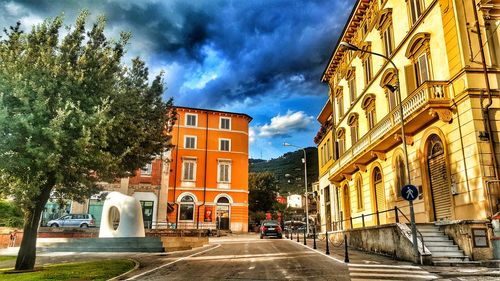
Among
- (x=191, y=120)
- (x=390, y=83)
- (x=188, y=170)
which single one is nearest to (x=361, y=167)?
(x=390, y=83)

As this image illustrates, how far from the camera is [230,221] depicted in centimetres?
5088

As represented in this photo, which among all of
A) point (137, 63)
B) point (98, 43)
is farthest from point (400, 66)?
point (98, 43)

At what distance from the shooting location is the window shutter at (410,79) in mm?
18297

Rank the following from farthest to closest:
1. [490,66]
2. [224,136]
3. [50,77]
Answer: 1. [224,136]
2. [490,66]
3. [50,77]

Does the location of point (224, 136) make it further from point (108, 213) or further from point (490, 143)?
point (490, 143)

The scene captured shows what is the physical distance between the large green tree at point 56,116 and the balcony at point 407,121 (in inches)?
460

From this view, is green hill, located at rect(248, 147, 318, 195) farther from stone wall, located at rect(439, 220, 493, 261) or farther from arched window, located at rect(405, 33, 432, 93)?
stone wall, located at rect(439, 220, 493, 261)

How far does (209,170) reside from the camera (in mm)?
52469

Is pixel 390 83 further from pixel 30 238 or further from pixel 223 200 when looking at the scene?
pixel 223 200

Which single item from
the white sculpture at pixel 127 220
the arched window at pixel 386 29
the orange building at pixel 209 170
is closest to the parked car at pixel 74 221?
the orange building at pixel 209 170

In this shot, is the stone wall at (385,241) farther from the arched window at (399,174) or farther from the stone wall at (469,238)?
the arched window at (399,174)

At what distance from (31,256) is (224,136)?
42.0 m

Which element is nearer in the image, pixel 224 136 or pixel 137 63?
pixel 137 63

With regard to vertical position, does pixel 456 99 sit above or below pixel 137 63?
below
